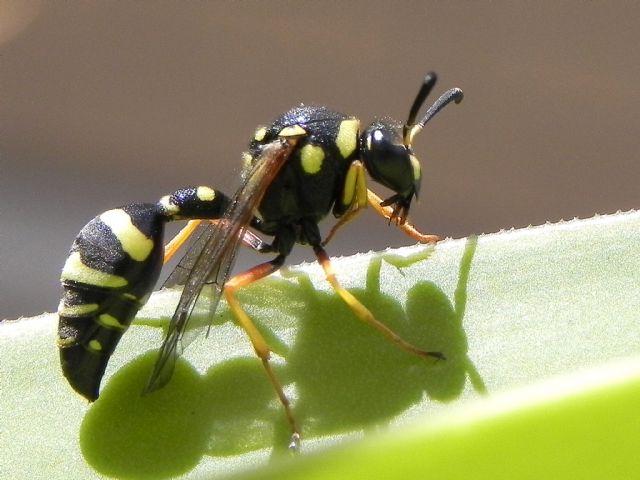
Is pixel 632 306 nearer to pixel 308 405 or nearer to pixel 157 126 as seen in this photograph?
pixel 308 405

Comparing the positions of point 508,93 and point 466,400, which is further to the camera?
point 508,93

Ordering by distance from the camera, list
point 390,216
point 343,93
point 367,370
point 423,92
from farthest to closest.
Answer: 1. point 343,93
2. point 390,216
3. point 423,92
4. point 367,370

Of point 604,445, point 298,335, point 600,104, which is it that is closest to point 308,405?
point 298,335

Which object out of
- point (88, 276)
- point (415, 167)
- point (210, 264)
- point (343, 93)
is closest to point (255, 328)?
point (210, 264)

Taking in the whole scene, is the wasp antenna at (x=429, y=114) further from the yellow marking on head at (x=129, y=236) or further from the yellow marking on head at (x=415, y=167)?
the yellow marking on head at (x=129, y=236)

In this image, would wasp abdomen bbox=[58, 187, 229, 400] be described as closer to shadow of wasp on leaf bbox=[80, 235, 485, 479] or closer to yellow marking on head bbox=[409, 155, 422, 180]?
shadow of wasp on leaf bbox=[80, 235, 485, 479]

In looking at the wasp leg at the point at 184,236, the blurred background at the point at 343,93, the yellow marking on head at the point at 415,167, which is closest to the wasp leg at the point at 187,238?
the wasp leg at the point at 184,236

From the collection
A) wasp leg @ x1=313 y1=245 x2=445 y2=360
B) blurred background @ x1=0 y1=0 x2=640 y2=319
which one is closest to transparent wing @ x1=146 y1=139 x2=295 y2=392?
wasp leg @ x1=313 y1=245 x2=445 y2=360

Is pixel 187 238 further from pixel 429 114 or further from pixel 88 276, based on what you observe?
pixel 429 114
